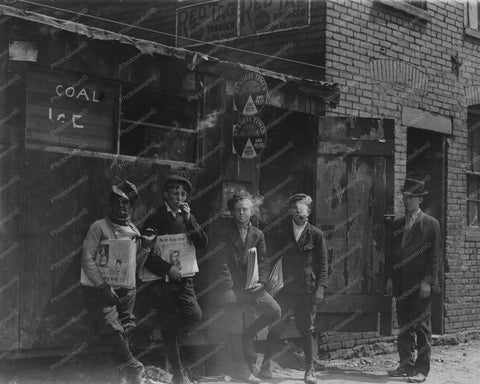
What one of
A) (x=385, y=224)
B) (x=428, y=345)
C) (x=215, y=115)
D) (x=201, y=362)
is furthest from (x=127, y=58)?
(x=428, y=345)

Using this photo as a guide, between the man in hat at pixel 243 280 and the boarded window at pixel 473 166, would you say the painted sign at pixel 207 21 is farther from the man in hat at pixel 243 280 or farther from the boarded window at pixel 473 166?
the boarded window at pixel 473 166

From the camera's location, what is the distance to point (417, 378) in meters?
8.16

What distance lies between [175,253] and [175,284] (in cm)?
29

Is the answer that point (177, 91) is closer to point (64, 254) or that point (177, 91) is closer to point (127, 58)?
point (127, 58)

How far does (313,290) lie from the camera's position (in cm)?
793

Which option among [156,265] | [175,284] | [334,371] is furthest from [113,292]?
[334,371]

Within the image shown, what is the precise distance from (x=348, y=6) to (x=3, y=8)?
5.18m

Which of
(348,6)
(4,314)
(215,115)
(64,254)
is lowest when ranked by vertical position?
(4,314)

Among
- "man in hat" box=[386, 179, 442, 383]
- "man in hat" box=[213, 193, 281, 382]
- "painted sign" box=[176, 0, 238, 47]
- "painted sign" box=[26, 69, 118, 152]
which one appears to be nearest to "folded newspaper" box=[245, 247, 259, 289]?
"man in hat" box=[213, 193, 281, 382]

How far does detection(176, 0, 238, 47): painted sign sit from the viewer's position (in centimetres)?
998

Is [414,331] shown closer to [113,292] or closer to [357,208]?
[357,208]

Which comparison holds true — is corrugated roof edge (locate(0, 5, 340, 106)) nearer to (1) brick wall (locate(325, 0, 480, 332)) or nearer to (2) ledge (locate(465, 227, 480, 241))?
(1) brick wall (locate(325, 0, 480, 332))

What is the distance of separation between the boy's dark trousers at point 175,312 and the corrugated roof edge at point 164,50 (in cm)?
219

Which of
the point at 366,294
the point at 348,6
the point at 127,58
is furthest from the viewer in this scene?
the point at 348,6
